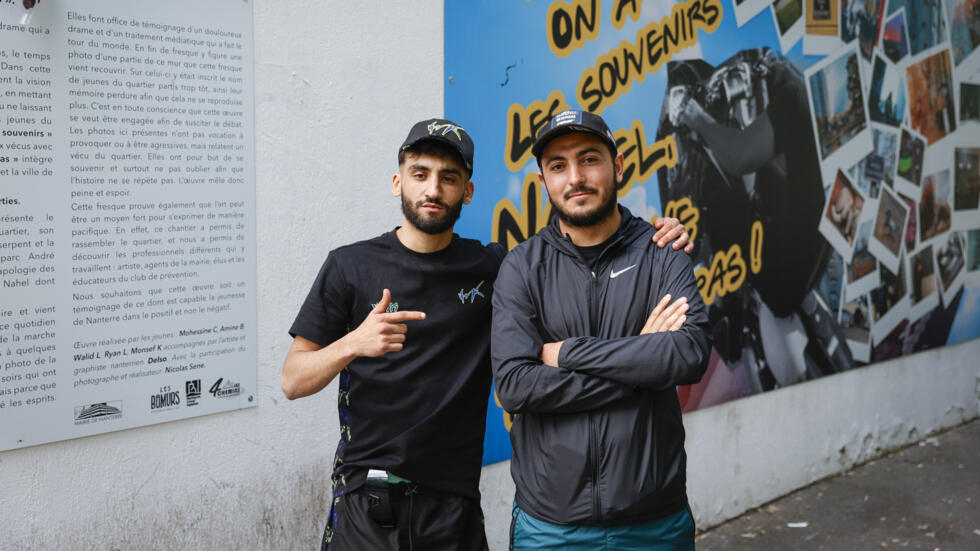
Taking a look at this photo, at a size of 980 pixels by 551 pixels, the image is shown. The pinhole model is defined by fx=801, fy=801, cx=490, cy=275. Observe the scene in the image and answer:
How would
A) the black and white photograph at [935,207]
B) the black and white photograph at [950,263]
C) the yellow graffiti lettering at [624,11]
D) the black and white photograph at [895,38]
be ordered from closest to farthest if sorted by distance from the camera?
the yellow graffiti lettering at [624,11] < the black and white photograph at [895,38] < the black and white photograph at [935,207] < the black and white photograph at [950,263]

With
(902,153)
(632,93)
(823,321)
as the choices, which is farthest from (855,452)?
(632,93)

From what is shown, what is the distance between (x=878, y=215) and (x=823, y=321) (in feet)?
3.38

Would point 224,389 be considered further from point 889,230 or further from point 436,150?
point 889,230

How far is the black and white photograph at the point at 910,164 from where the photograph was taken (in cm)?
619

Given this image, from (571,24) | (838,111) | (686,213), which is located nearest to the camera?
(571,24)

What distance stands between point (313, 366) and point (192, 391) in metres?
0.81

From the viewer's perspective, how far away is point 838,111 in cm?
560

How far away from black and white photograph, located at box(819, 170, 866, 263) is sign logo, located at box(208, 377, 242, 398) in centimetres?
419

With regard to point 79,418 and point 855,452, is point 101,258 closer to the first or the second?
point 79,418

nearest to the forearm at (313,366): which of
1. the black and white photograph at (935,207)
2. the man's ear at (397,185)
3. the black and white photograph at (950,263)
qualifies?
the man's ear at (397,185)

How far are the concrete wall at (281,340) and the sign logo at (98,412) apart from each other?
76 millimetres

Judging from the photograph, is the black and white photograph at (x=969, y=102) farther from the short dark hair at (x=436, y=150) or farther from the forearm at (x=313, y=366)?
the forearm at (x=313, y=366)

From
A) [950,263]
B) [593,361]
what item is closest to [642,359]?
[593,361]

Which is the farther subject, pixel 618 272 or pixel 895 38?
pixel 895 38
